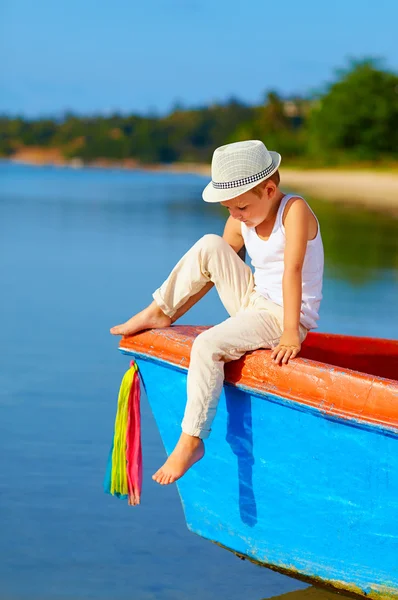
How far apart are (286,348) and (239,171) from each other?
59 centimetres

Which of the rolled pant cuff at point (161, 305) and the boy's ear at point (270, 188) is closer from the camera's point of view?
the boy's ear at point (270, 188)

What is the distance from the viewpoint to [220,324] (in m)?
3.45

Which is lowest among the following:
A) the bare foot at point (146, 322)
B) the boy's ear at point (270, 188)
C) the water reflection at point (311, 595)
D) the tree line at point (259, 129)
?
the tree line at point (259, 129)

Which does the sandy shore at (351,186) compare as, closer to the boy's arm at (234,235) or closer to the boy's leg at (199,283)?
the boy's arm at (234,235)

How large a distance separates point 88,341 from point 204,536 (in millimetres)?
3627

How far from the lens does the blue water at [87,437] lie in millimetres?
3709

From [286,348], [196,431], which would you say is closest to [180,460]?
[196,431]

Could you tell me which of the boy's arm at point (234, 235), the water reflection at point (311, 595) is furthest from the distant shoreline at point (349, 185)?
the water reflection at point (311, 595)

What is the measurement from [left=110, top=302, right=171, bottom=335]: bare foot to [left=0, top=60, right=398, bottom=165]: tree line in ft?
197

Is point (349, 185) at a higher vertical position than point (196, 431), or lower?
lower

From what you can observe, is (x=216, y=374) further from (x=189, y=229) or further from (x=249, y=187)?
(x=189, y=229)

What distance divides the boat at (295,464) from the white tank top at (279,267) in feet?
1.04

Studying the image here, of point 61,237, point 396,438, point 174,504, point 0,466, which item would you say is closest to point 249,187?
point 396,438

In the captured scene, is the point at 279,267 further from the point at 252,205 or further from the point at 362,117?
the point at 362,117
